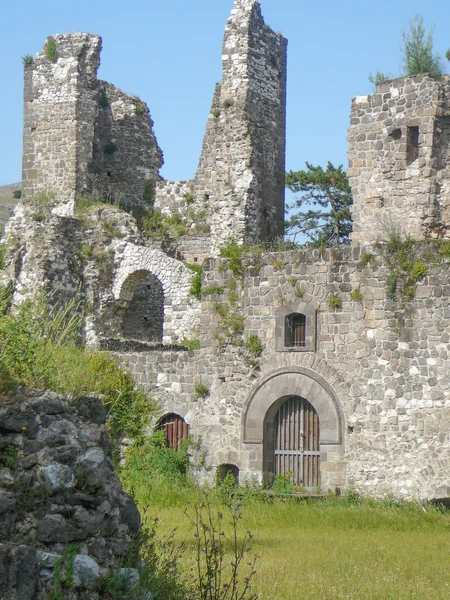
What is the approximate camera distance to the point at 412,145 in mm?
21844

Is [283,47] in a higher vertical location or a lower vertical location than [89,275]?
higher

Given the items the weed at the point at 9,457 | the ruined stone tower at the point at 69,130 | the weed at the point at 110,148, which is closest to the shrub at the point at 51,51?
the ruined stone tower at the point at 69,130

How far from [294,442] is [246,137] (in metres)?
10.5

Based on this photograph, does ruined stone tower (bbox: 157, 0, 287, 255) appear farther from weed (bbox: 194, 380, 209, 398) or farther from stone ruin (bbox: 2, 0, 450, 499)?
weed (bbox: 194, 380, 209, 398)

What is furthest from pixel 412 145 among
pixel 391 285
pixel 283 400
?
pixel 283 400

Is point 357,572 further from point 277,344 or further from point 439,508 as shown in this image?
point 277,344

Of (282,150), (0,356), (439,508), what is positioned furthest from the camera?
(282,150)

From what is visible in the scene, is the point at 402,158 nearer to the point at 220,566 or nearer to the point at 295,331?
the point at 295,331

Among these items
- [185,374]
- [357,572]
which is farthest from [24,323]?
[185,374]

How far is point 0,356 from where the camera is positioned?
31.7ft

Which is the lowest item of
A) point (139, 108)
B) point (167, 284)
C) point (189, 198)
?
point (167, 284)

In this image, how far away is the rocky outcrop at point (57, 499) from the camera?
8211 millimetres

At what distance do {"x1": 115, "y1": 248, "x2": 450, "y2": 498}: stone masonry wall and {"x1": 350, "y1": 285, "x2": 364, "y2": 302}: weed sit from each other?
0.17 feet

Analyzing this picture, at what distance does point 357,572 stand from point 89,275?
1468cm
